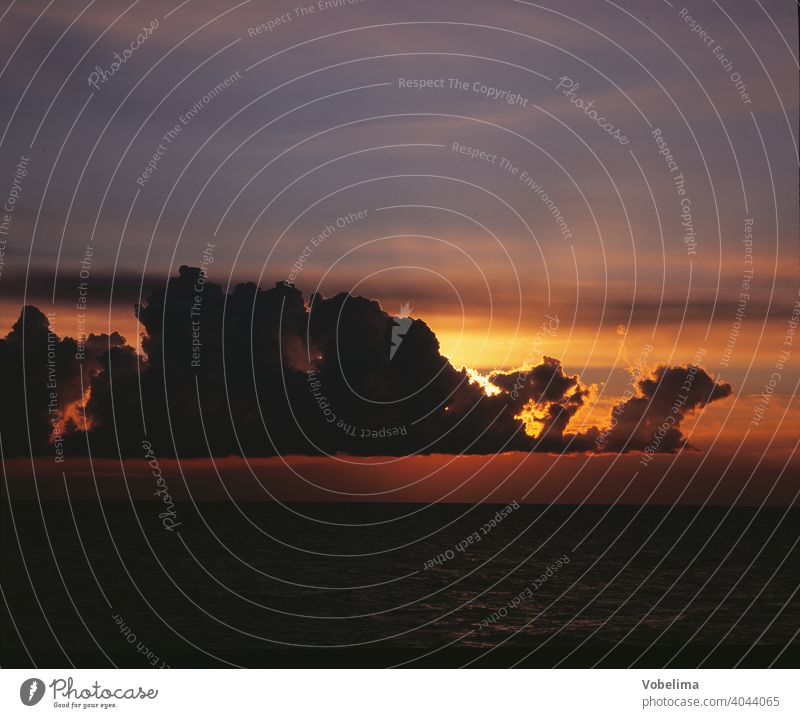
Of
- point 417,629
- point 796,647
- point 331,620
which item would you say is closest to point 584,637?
point 417,629

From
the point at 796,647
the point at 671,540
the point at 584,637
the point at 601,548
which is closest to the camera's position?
the point at 796,647

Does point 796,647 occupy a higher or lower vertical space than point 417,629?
higher

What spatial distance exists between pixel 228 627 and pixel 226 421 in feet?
67.3

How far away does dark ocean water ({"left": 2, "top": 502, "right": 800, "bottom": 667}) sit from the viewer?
37781 millimetres

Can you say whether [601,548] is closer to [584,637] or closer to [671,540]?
[671,540]

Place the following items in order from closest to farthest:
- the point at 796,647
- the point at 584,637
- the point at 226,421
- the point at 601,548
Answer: the point at 796,647 → the point at 584,637 → the point at 226,421 → the point at 601,548

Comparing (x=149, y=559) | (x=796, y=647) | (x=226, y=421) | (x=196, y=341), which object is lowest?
(x=149, y=559)

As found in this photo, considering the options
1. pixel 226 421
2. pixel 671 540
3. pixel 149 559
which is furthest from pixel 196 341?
pixel 671 540

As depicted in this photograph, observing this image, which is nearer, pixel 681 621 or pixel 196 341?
pixel 196 341

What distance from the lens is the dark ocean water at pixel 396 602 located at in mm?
37781

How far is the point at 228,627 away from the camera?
223ft

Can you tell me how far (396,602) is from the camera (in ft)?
278
